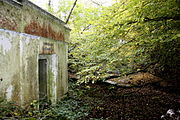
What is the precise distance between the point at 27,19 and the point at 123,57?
261 cm

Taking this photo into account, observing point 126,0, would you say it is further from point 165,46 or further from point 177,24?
point 165,46

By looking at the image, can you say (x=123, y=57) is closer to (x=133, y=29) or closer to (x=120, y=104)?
(x=133, y=29)

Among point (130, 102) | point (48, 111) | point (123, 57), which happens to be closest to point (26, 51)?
point (48, 111)

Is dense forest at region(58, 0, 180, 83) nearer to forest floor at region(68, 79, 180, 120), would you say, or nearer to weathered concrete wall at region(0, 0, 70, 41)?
weathered concrete wall at region(0, 0, 70, 41)

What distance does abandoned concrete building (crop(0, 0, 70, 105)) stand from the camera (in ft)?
8.43

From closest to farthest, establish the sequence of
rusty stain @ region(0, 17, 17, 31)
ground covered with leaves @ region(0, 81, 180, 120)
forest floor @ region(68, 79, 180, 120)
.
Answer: rusty stain @ region(0, 17, 17, 31)
ground covered with leaves @ region(0, 81, 180, 120)
forest floor @ region(68, 79, 180, 120)

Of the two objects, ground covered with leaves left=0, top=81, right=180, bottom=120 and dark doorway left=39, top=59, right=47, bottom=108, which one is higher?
dark doorway left=39, top=59, right=47, bottom=108

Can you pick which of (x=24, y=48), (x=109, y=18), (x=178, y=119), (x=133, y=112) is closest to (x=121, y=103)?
(x=133, y=112)

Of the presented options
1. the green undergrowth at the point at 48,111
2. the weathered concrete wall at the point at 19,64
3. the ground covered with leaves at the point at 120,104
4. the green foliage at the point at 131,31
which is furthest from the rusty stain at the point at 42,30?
the ground covered with leaves at the point at 120,104

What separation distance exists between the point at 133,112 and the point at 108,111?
0.94 meters

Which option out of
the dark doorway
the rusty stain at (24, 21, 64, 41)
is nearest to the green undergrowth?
the dark doorway

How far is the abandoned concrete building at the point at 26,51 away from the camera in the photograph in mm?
2570

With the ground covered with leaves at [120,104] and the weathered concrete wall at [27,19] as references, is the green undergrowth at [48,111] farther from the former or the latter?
the weathered concrete wall at [27,19]

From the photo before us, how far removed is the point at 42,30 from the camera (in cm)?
391
